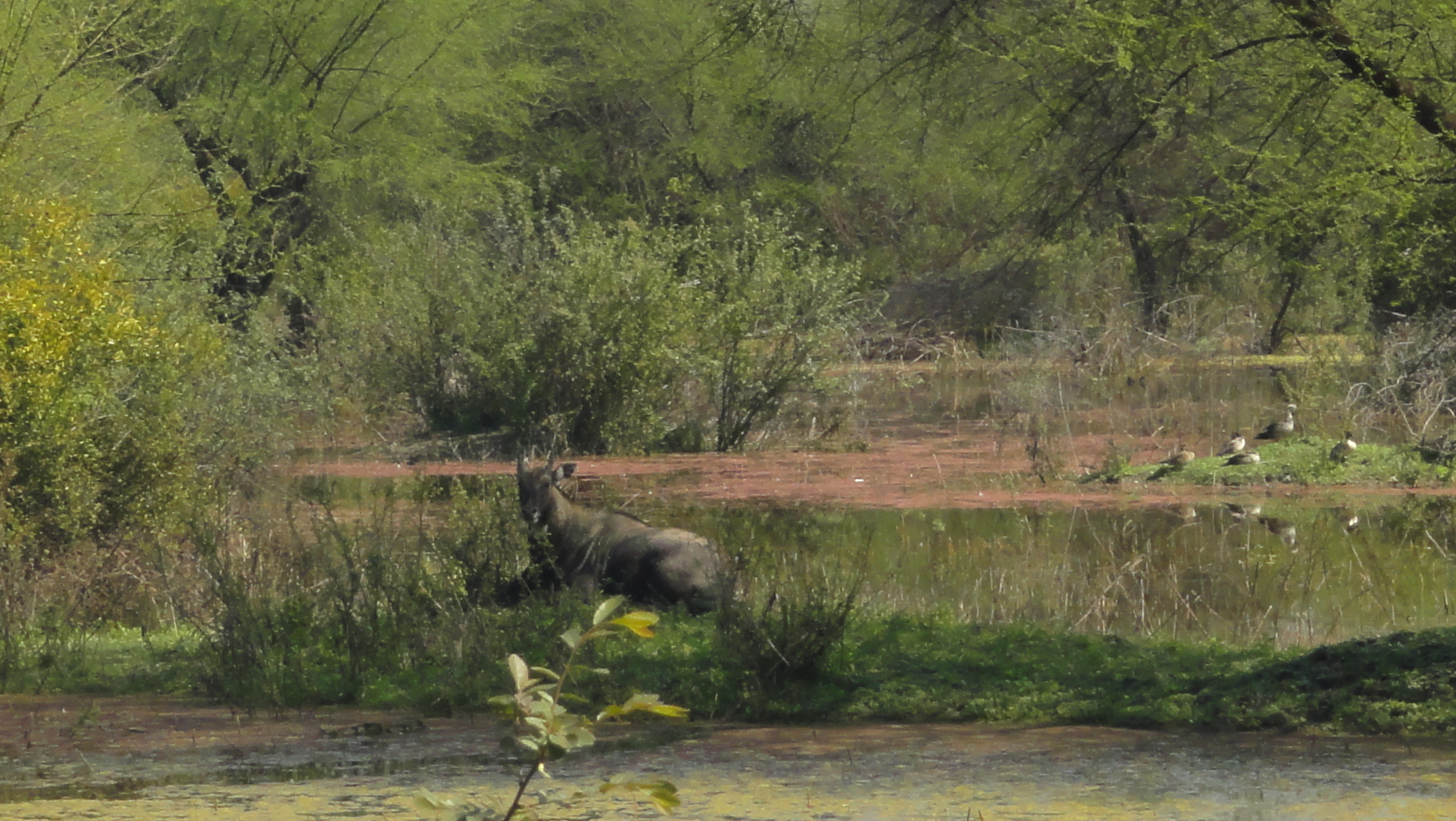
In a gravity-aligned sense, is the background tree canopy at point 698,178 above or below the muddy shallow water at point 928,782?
above

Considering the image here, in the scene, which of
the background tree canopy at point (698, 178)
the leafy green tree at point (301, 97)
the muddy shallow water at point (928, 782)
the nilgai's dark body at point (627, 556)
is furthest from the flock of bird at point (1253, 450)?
the leafy green tree at point (301, 97)

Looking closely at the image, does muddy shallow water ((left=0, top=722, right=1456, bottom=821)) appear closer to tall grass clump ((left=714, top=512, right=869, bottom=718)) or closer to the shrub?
tall grass clump ((left=714, top=512, right=869, bottom=718))

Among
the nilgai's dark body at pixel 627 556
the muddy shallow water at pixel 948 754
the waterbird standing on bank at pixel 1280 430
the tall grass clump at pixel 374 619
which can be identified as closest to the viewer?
the muddy shallow water at pixel 948 754

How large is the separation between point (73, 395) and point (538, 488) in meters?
3.58

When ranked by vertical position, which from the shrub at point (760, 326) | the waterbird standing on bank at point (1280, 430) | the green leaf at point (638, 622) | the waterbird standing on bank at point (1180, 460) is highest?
the shrub at point (760, 326)

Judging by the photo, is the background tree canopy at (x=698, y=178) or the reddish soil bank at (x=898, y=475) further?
the reddish soil bank at (x=898, y=475)

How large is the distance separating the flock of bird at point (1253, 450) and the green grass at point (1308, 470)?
0.06 metres

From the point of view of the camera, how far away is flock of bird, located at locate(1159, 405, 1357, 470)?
19.7 metres

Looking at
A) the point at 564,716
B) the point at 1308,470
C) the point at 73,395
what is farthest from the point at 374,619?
the point at 1308,470

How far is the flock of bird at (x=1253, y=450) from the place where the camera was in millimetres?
19656

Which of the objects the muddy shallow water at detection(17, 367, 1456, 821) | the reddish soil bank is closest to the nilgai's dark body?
the muddy shallow water at detection(17, 367, 1456, 821)

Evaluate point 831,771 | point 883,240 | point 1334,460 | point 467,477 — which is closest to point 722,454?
point 467,477

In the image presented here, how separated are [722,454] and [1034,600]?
423 inches

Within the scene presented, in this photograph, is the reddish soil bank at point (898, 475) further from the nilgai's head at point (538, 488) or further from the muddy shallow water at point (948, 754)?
the nilgai's head at point (538, 488)
